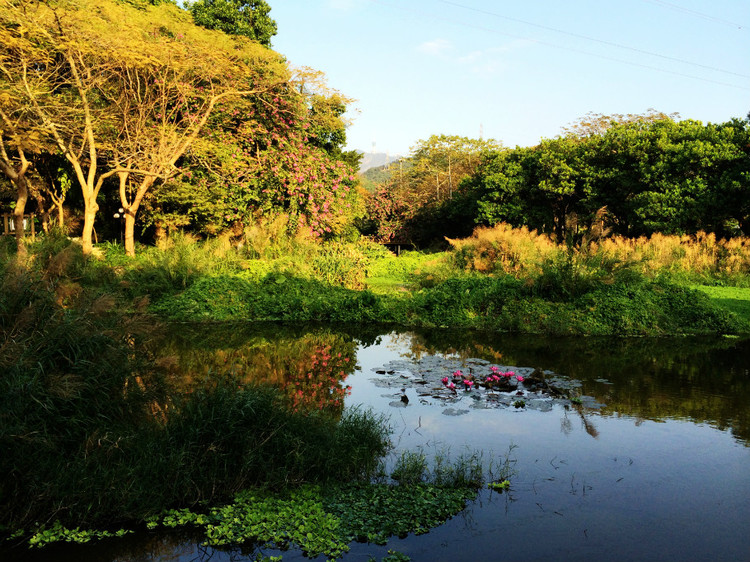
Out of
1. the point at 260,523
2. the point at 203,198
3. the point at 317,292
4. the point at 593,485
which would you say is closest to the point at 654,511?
the point at 593,485

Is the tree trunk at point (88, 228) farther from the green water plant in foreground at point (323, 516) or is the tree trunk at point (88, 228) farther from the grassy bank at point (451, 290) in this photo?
the green water plant in foreground at point (323, 516)

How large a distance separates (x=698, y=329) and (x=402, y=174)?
1191 inches

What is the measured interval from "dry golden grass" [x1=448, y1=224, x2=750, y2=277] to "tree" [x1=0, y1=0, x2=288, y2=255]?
25.8 ft

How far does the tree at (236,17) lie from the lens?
2408cm

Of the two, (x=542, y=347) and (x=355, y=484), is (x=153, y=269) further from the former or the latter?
(x=355, y=484)

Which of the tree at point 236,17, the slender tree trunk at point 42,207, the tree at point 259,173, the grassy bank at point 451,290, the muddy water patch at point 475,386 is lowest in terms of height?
the muddy water patch at point 475,386

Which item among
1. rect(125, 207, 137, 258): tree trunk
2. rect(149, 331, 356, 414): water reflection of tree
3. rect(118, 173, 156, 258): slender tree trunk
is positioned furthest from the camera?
rect(125, 207, 137, 258): tree trunk

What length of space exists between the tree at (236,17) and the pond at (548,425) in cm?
1773

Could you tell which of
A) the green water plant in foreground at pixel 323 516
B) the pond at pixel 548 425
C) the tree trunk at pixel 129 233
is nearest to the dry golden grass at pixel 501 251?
the pond at pixel 548 425

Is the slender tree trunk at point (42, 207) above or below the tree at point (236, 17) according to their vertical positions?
below

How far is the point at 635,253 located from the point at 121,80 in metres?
14.6

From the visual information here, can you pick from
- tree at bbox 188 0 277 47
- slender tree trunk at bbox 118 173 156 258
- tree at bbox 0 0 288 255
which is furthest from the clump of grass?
tree at bbox 188 0 277 47

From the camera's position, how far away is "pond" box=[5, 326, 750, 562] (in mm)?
3623

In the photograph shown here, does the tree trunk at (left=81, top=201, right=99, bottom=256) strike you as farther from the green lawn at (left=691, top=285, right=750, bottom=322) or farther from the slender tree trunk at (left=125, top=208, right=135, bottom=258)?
the green lawn at (left=691, top=285, right=750, bottom=322)
